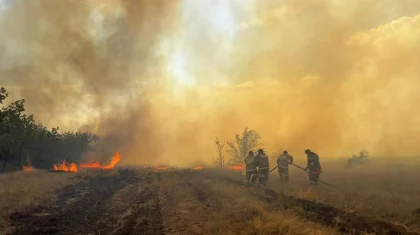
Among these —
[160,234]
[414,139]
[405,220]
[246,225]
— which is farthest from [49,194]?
[414,139]

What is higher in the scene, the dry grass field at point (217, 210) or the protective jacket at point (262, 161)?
the protective jacket at point (262, 161)

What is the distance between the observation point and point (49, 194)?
1797 centimetres

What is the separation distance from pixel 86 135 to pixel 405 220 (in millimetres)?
46193

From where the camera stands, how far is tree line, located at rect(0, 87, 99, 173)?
2800cm

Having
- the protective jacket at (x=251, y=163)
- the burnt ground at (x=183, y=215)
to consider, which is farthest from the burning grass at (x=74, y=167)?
the protective jacket at (x=251, y=163)

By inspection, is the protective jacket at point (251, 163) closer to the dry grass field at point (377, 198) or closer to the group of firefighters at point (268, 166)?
the group of firefighters at point (268, 166)

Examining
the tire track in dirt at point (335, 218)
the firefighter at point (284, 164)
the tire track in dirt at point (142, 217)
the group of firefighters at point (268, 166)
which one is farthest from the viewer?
the firefighter at point (284, 164)

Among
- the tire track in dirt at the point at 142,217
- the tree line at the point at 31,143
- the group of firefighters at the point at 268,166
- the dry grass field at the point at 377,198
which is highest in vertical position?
the tree line at the point at 31,143

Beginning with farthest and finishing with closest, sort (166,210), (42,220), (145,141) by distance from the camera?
(145,141) → (166,210) → (42,220)

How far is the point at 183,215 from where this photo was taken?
12523 mm

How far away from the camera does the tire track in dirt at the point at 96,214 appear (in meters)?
10.6

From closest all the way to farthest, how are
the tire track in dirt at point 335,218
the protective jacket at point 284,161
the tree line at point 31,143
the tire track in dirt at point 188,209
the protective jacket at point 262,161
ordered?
1. the tire track in dirt at point 335,218
2. the tire track in dirt at point 188,209
3. the protective jacket at point 262,161
4. the protective jacket at point 284,161
5. the tree line at point 31,143

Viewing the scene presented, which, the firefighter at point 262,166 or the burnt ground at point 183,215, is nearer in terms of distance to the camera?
the burnt ground at point 183,215

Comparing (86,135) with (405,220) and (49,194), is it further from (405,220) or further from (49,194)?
(405,220)
